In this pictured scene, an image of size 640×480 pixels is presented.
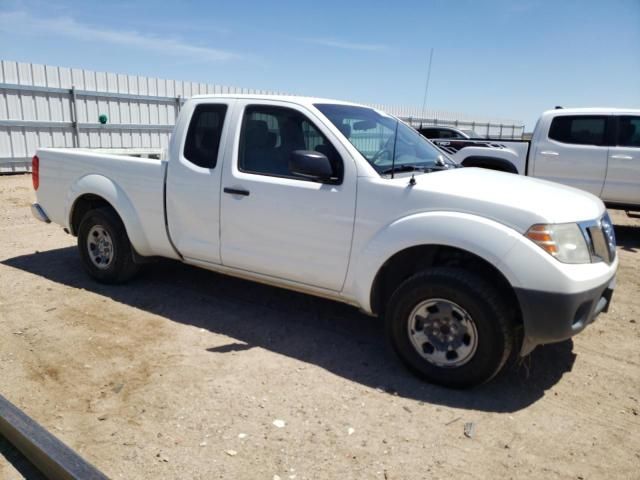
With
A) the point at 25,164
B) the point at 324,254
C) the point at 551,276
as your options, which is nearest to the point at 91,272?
the point at 324,254

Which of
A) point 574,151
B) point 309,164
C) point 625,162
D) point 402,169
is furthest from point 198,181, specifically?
point 625,162

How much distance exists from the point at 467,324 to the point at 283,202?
160 cm

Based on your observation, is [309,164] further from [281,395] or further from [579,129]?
[579,129]

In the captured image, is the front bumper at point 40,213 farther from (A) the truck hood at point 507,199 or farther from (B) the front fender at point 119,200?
(A) the truck hood at point 507,199

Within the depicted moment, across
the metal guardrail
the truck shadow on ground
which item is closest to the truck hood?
the truck shadow on ground

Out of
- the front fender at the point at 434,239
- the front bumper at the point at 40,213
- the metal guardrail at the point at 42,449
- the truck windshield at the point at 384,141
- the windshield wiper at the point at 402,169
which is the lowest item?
the metal guardrail at the point at 42,449

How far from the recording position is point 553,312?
3.15 meters

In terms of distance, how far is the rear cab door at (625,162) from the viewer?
26.9ft

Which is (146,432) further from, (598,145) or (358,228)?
(598,145)

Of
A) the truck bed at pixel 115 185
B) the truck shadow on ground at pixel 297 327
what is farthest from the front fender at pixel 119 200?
the truck shadow on ground at pixel 297 327

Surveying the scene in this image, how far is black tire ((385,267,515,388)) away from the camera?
3268mm

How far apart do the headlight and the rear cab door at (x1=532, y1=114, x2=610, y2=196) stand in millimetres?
5865

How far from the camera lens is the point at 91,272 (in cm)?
543

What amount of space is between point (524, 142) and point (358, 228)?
6768 mm
